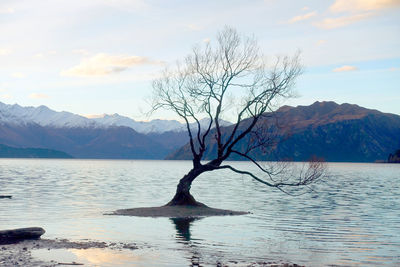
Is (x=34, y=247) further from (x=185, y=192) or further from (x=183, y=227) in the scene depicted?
(x=185, y=192)

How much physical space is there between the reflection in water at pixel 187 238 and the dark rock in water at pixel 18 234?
28.6 feet

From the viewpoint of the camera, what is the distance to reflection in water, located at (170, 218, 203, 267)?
27.5m

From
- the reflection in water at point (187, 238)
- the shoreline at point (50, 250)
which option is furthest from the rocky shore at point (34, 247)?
the reflection in water at point (187, 238)

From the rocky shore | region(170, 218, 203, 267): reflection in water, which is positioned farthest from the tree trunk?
the rocky shore

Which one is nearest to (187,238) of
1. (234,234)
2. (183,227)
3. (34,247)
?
(234,234)

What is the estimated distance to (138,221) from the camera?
45.1m

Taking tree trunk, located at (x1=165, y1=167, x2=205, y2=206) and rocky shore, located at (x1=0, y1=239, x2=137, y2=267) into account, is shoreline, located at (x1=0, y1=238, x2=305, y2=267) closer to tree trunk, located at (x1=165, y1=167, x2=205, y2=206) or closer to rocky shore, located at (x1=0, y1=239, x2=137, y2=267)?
rocky shore, located at (x1=0, y1=239, x2=137, y2=267)

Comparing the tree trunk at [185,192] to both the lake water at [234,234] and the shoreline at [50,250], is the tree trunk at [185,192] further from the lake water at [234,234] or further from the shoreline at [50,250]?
the shoreline at [50,250]

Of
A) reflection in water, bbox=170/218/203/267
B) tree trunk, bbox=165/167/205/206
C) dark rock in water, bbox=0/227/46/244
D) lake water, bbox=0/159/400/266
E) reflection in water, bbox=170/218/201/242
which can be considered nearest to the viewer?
reflection in water, bbox=170/218/203/267

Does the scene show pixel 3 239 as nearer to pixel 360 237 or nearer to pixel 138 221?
pixel 138 221

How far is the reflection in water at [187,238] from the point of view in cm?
2751

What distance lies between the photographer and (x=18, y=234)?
104ft

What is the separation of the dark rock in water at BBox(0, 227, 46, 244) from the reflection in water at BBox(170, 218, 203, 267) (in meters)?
8.71

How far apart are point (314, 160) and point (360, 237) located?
36.1ft
